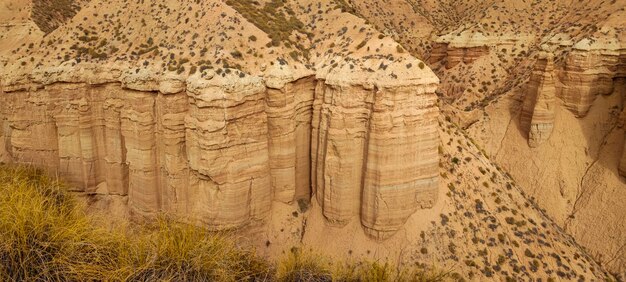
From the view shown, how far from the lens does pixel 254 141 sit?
26.1 meters

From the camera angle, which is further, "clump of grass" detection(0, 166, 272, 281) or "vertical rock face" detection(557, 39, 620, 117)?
"vertical rock face" detection(557, 39, 620, 117)

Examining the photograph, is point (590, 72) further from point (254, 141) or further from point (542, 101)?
point (254, 141)

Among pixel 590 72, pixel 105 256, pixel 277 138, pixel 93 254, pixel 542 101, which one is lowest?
pixel 105 256

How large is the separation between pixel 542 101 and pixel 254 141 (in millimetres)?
30581

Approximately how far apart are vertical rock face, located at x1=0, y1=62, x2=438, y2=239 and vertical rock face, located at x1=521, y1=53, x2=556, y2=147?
20.8m

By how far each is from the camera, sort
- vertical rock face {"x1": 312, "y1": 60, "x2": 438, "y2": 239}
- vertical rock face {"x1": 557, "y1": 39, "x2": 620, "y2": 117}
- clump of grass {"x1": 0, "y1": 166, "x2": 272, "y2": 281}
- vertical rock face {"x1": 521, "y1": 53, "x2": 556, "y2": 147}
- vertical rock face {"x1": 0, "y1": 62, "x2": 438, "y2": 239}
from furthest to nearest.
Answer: vertical rock face {"x1": 521, "y1": 53, "x2": 556, "y2": 147}, vertical rock face {"x1": 557, "y1": 39, "x2": 620, "y2": 117}, vertical rock face {"x1": 312, "y1": 60, "x2": 438, "y2": 239}, vertical rock face {"x1": 0, "y1": 62, "x2": 438, "y2": 239}, clump of grass {"x1": 0, "y1": 166, "x2": 272, "y2": 281}

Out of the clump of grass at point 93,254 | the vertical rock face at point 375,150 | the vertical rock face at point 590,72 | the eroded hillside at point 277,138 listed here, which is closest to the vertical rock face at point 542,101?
the vertical rock face at point 590,72

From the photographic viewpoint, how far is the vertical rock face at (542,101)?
42.9 meters

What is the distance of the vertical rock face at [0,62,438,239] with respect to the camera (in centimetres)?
2536

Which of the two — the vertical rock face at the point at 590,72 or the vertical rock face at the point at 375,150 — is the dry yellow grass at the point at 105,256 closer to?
the vertical rock face at the point at 375,150

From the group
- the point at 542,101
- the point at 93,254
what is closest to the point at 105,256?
the point at 93,254

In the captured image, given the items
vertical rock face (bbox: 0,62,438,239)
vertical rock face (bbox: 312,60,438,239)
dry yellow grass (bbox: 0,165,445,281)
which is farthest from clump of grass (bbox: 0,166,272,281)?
vertical rock face (bbox: 312,60,438,239)

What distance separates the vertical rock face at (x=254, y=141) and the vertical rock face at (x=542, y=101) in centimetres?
2076

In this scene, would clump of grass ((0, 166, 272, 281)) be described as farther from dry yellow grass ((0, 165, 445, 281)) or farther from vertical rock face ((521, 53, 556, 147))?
vertical rock face ((521, 53, 556, 147))
